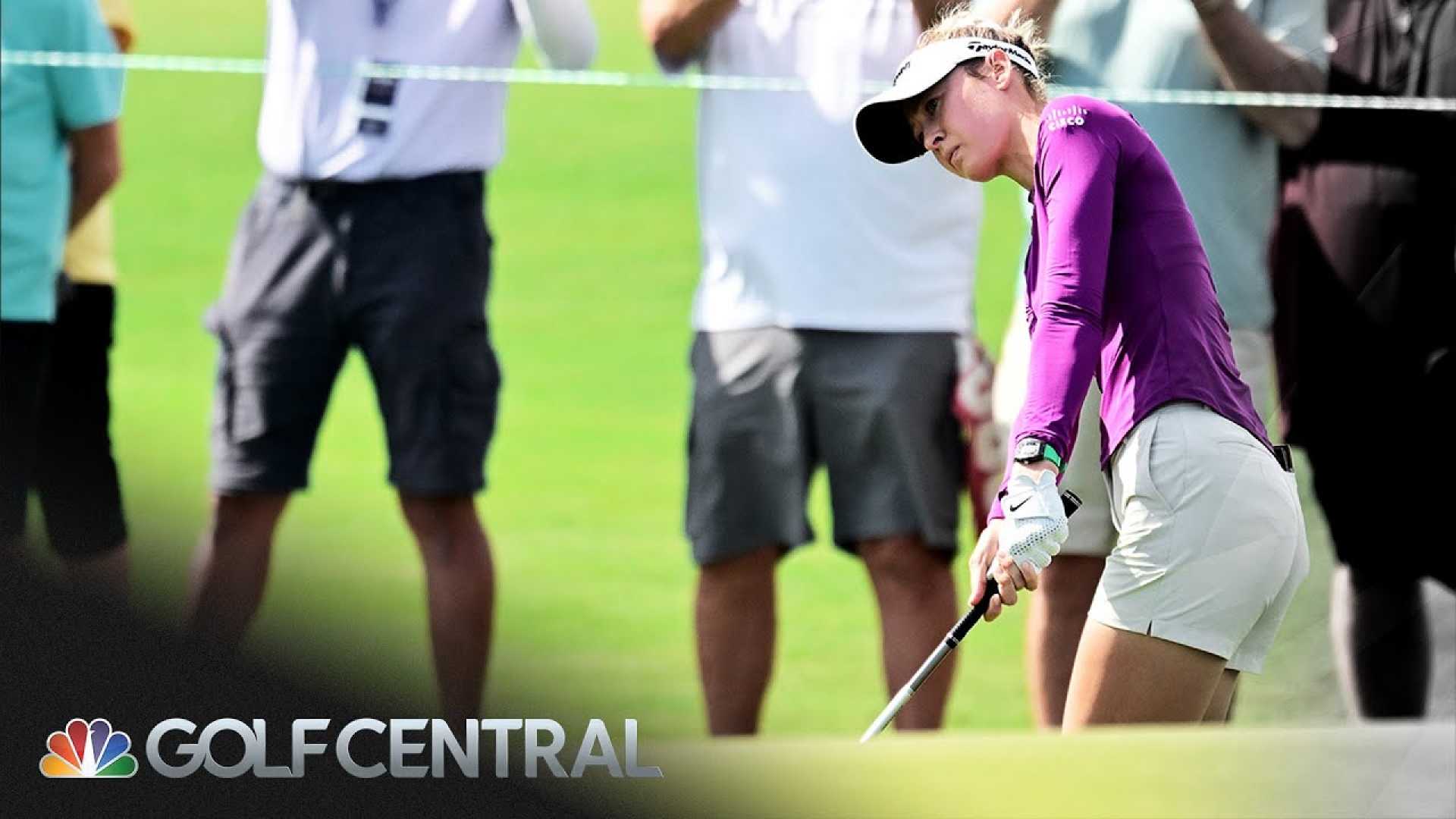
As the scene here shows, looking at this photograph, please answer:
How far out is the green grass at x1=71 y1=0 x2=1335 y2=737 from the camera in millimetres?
4059

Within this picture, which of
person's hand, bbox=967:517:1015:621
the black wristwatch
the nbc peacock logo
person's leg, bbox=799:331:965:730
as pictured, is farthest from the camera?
person's leg, bbox=799:331:965:730

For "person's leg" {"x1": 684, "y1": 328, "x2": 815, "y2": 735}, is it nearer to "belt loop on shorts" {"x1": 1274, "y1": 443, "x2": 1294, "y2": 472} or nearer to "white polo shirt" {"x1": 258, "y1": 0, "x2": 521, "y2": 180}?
"white polo shirt" {"x1": 258, "y1": 0, "x2": 521, "y2": 180}

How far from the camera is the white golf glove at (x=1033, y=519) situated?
2980mm

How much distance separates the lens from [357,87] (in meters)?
4.06

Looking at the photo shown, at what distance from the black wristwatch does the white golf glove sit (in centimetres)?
2

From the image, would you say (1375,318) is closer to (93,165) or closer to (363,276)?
(363,276)

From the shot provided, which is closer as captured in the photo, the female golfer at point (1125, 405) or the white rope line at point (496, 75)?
the female golfer at point (1125, 405)

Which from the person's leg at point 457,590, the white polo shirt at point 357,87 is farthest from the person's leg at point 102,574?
the white polo shirt at point 357,87

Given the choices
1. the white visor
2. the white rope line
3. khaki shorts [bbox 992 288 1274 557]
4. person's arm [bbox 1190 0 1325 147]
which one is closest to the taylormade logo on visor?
khaki shorts [bbox 992 288 1274 557]

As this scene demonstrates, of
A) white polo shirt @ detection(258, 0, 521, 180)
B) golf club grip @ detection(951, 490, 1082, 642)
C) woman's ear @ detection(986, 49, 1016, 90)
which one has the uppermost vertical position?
woman's ear @ detection(986, 49, 1016, 90)

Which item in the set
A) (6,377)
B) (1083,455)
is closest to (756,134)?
(1083,455)

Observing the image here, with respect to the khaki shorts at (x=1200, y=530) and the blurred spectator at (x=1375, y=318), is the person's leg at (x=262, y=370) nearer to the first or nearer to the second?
the khaki shorts at (x=1200, y=530)

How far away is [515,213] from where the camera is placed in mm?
4117

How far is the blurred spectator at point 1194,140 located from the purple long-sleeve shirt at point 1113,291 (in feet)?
3.00
